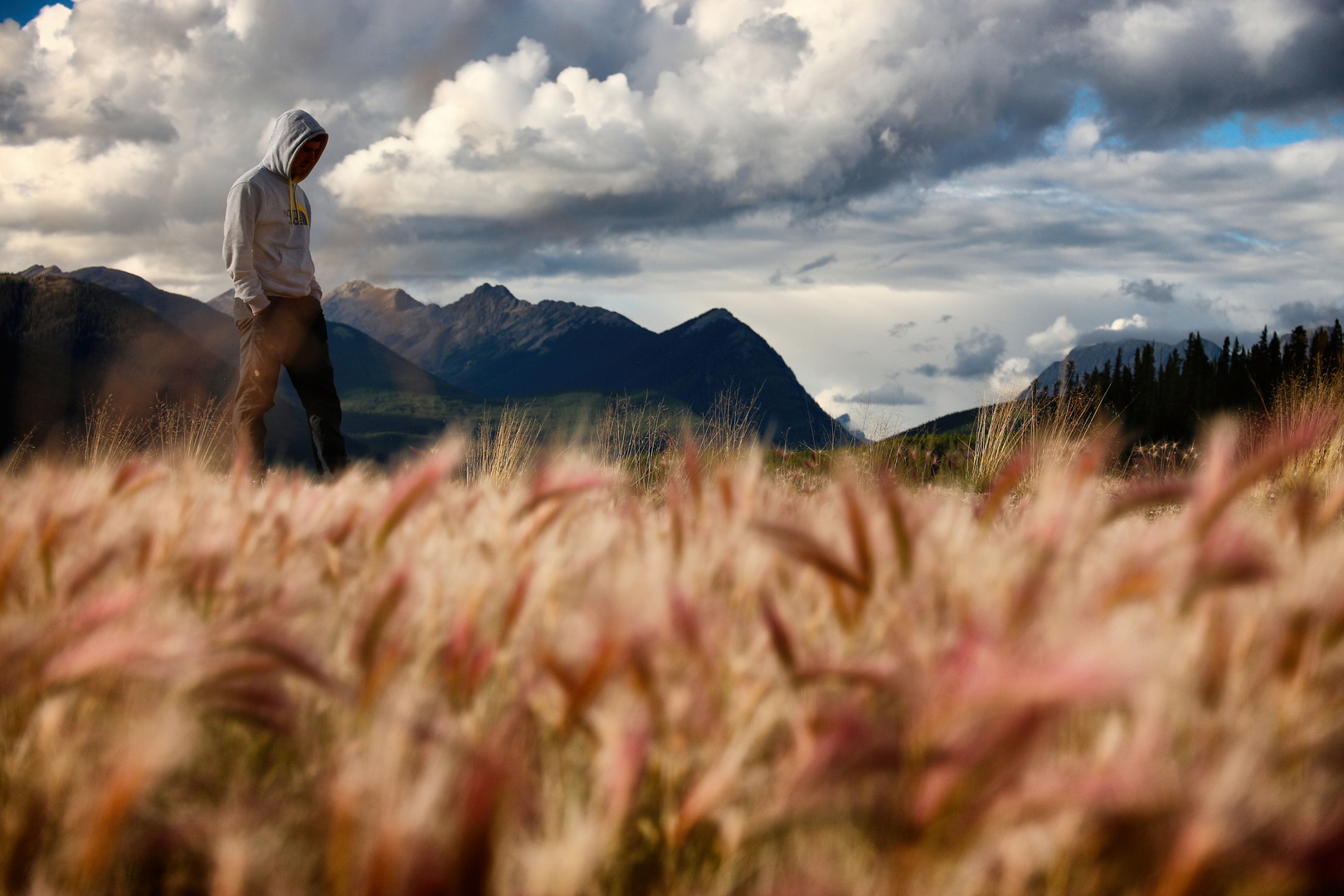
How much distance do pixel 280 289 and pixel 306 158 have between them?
89 centimetres

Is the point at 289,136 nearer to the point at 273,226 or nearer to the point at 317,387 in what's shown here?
the point at 273,226

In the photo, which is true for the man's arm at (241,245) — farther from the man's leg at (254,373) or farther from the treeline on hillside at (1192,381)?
the treeline on hillside at (1192,381)

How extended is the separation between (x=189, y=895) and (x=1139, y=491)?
1034 millimetres

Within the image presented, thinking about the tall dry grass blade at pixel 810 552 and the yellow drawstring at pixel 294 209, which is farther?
the yellow drawstring at pixel 294 209

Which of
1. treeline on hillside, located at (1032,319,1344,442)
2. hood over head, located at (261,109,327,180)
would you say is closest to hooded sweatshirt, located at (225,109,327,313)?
hood over head, located at (261,109,327,180)

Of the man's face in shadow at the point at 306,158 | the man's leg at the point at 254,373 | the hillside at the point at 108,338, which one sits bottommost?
the man's leg at the point at 254,373

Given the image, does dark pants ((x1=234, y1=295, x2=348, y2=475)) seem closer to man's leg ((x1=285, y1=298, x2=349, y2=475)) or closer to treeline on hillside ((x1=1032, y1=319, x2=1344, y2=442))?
man's leg ((x1=285, y1=298, x2=349, y2=475))

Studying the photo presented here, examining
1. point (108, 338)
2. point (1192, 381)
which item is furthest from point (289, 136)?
point (108, 338)

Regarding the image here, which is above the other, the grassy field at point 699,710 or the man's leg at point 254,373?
the man's leg at point 254,373

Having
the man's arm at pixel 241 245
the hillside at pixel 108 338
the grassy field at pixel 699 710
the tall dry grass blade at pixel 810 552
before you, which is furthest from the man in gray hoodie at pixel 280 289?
the hillside at pixel 108 338

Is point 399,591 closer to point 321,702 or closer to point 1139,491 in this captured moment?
point 321,702

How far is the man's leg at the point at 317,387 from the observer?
4.76m

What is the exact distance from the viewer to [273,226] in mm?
4652

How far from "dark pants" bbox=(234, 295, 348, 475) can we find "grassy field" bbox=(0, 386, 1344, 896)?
13.1 feet
